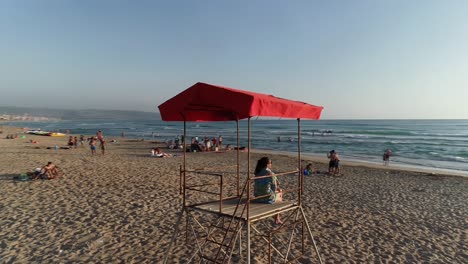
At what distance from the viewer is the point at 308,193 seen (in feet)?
39.1

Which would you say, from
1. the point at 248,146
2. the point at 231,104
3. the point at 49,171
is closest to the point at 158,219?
the point at 248,146

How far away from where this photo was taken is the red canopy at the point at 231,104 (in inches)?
155

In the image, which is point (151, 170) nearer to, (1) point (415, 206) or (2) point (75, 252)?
(2) point (75, 252)

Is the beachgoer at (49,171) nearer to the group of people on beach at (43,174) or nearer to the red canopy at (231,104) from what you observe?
the group of people on beach at (43,174)

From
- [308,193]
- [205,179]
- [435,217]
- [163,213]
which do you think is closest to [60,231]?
[163,213]

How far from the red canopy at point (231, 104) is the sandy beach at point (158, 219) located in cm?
274

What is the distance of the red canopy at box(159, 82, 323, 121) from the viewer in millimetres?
3934

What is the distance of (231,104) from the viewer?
4023 millimetres

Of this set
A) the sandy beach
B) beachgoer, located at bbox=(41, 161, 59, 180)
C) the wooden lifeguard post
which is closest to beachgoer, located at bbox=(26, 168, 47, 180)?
beachgoer, located at bbox=(41, 161, 59, 180)

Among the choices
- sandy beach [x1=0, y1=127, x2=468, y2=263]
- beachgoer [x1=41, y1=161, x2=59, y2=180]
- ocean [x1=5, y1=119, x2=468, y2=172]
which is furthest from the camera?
ocean [x1=5, y1=119, x2=468, y2=172]

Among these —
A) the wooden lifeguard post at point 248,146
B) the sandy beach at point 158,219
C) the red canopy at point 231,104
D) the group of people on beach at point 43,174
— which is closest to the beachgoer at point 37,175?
the group of people on beach at point 43,174

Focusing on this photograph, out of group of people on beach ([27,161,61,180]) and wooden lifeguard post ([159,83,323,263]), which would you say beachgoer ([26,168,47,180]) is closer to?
group of people on beach ([27,161,61,180])

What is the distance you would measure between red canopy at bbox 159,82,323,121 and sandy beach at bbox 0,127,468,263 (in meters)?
2.74

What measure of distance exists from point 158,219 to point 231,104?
5099 mm
